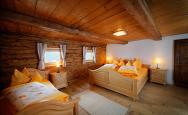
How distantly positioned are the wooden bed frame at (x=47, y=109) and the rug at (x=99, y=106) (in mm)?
840

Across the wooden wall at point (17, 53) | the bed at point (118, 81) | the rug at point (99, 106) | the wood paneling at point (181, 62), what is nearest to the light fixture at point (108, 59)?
the bed at point (118, 81)

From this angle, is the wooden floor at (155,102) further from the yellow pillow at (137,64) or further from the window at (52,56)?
the window at (52,56)

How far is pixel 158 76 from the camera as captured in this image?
4113 millimetres

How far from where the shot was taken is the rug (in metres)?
2.27

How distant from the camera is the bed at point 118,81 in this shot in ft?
9.18

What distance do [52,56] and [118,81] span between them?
119 inches

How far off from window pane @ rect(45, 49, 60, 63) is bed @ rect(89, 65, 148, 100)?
69.1 inches

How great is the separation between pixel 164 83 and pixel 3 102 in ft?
17.6

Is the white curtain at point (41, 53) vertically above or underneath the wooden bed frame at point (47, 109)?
above

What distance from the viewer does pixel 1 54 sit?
2.95 metres

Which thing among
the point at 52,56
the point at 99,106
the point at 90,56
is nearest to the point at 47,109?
the point at 99,106

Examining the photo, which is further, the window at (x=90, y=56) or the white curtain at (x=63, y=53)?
the window at (x=90, y=56)

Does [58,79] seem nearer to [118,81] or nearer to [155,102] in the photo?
[118,81]

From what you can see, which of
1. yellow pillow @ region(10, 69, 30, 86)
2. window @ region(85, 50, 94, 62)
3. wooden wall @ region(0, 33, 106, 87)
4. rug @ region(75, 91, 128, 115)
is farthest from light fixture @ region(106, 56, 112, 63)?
yellow pillow @ region(10, 69, 30, 86)
